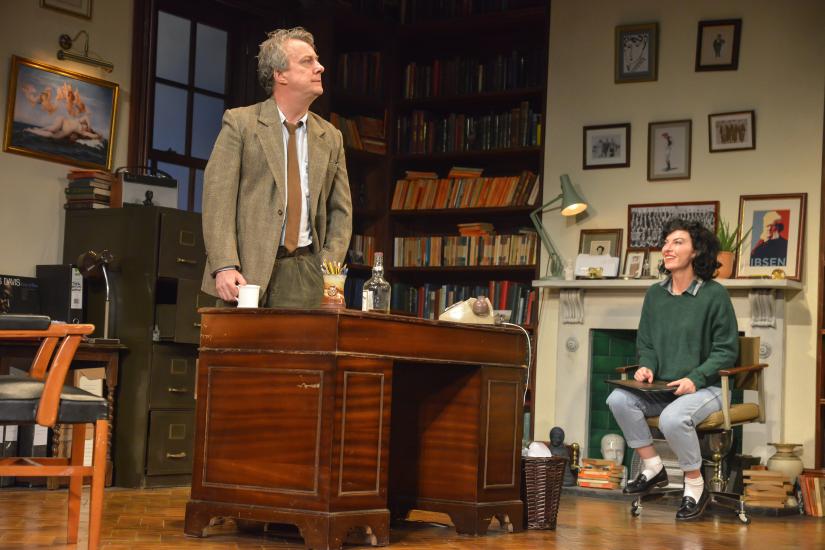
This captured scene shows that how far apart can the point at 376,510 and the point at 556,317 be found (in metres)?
4.15

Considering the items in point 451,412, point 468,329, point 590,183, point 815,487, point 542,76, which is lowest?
point 815,487

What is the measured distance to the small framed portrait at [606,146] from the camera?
302 inches

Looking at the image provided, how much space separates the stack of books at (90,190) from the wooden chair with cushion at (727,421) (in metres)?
2.94

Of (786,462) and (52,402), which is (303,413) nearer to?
(52,402)

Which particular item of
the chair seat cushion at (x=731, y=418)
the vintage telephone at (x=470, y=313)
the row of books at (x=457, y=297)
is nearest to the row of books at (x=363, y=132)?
the row of books at (x=457, y=297)

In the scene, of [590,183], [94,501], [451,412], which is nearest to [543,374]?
[590,183]

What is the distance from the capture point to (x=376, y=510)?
387 centimetres

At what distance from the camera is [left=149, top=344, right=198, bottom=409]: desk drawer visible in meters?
6.03

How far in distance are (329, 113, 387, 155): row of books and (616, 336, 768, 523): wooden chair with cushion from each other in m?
2.99

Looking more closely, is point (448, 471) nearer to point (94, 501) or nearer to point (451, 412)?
point (451, 412)

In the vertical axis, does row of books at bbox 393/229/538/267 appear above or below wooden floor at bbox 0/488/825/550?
above

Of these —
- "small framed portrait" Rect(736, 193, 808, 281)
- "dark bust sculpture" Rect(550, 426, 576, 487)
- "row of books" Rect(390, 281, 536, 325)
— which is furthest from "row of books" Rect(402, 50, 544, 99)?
"dark bust sculpture" Rect(550, 426, 576, 487)

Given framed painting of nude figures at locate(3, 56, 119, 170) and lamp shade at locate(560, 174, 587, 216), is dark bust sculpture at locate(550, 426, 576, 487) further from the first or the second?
framed painting of nude figures at locate(3, 56, 119, 170)

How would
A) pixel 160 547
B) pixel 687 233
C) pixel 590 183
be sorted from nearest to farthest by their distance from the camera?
pixel 160 547, pixel 687 233, pixel 590 183
